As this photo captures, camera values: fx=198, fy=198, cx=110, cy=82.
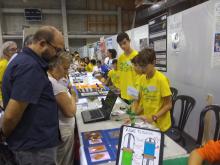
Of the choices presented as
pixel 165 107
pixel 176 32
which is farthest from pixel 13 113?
pixel 176 32

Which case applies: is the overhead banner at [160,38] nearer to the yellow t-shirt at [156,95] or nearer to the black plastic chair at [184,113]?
the black plastic chair at [184,113]

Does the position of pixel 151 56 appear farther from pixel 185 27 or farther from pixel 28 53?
pixel 185 27

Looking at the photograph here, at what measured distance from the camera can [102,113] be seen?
1724 mm

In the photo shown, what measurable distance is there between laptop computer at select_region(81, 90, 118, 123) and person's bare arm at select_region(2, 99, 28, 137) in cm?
64

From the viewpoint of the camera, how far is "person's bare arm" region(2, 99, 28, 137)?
3.21ft

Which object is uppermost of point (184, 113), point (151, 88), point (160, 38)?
point (160, 38)

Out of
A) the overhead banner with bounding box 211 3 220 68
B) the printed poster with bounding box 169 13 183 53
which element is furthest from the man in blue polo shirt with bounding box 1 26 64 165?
the printed poster with bounding box 169 13 183 53

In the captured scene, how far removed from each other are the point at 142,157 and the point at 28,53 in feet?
2.57

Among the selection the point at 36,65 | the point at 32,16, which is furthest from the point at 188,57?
the point at 32,16

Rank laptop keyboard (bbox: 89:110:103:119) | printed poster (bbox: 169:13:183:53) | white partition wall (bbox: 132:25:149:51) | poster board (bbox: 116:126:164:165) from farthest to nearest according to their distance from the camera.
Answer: white partition wall (bbox: 132:25:149:51)
printed poster (bbox: 169:13:183:53)
laptop keyboard (bbox: 89:110:103:119)
poster board (bbox: 116:126:164:165)

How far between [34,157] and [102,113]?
2.36 feet

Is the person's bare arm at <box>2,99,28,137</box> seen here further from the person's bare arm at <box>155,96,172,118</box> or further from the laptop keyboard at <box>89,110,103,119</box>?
the person's bare arm at <box>155,96,172,118</box>

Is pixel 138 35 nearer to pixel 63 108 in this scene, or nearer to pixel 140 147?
pixel 63 108

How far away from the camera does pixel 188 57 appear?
8.63ft
